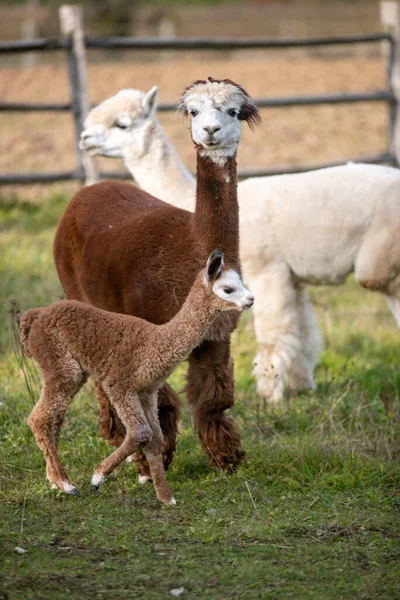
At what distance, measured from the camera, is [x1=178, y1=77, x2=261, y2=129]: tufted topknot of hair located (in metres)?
4.57

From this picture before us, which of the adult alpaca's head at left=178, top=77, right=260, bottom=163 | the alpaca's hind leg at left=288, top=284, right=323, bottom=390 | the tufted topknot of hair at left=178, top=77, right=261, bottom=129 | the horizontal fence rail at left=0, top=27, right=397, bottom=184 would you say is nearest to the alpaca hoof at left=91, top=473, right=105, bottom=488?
the adult alpaca's head at left=178, top=77, right=260, bottom=163

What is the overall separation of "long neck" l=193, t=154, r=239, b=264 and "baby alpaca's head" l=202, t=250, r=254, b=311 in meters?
0.34

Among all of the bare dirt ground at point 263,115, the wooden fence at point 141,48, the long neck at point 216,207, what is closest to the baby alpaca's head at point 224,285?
the long neck at point 216,207

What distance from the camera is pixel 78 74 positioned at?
396 inches

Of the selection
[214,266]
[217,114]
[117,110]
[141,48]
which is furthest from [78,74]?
[214,266]

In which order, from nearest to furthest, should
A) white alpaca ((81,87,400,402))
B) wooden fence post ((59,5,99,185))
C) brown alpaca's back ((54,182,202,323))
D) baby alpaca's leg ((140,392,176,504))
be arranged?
baby alpaca's leg ((140,392,176,504)) → brown alpaca's back ((54,182,202,323)) → white alpaca ((81,87,400,402)) → wooden fence post ((59,5,99,185))

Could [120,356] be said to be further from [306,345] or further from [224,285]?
[306,345]

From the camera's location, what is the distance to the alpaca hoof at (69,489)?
442 centimetres

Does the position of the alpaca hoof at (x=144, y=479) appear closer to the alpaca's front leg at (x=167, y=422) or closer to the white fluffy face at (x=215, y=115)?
the alpaca's front leg at (x=167, y=422)

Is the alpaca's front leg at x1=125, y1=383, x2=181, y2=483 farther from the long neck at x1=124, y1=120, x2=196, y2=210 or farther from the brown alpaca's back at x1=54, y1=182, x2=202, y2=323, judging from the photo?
the long neck at x1=124, y1=120, x2=196, y2=210

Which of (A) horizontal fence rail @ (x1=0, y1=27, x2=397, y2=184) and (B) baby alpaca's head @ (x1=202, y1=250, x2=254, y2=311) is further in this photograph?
(A) horizontal fence rail @ (x1=0, y1=27, x2=397, y2=184)

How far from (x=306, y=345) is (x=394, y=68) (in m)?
5.70

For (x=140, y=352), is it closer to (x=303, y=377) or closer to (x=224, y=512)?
(x=224, y=512)

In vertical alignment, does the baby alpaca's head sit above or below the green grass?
above
